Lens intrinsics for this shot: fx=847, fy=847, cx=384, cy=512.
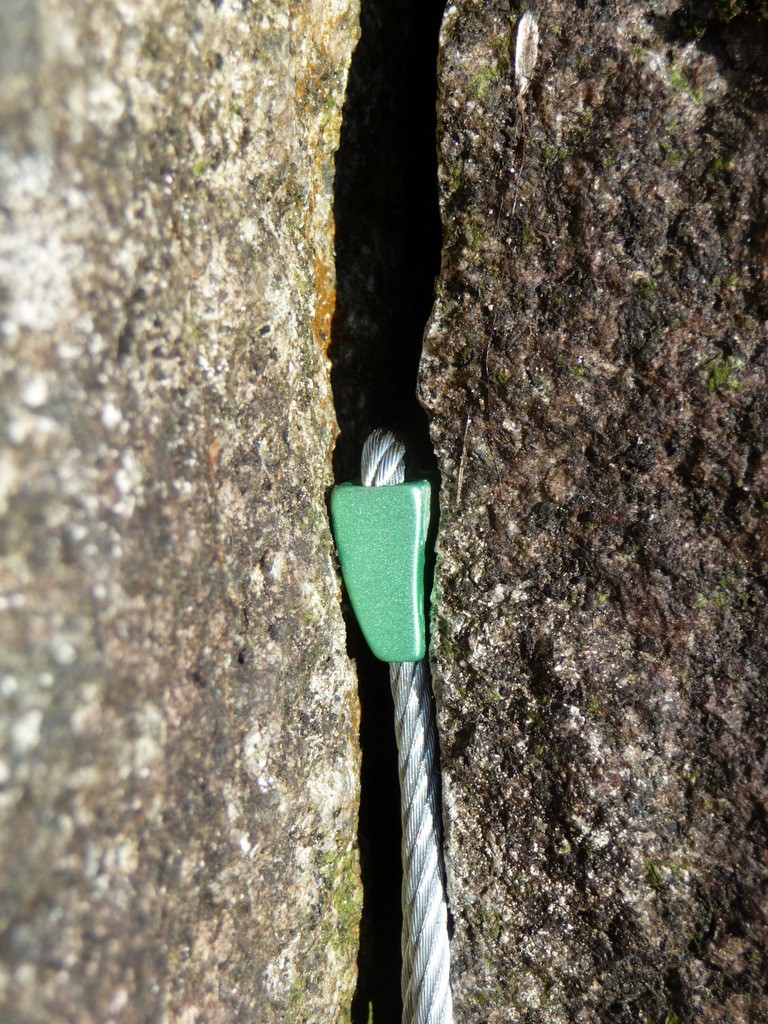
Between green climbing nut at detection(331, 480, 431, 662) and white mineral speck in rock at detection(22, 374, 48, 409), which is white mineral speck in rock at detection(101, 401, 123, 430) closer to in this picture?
white mineral speck in rock at detection(22, 374, 48, 409)

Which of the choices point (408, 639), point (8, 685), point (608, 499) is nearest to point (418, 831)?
point (408, 639)

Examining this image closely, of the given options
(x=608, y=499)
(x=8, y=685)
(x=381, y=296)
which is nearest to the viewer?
(x=8, y=685)

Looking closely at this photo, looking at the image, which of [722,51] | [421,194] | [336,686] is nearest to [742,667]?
[336,686]

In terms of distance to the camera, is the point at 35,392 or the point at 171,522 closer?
the point at 35,392

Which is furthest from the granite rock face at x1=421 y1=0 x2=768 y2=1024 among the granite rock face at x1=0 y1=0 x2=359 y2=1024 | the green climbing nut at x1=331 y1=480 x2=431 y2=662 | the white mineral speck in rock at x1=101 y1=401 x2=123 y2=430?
the white mineral speck in rock at x1=101 y1=401 x2=123 y2=430

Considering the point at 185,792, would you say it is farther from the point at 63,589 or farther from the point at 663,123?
the point at 663,123

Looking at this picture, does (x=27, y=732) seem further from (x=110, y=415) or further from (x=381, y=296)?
(x=381, y=296)
